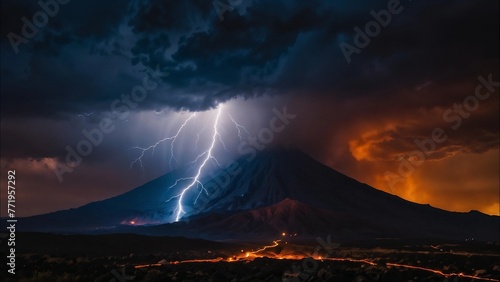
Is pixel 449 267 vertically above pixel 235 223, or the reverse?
pixel 235 223

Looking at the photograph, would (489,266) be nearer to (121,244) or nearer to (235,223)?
(121,244)

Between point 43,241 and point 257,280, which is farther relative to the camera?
point 43,241

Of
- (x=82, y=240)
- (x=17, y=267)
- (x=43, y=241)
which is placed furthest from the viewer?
(x=82, y=240)

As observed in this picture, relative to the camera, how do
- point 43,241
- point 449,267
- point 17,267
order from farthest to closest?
point 43,241, point 449,267, point 17,267

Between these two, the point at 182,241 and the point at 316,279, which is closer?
the point at 316,279

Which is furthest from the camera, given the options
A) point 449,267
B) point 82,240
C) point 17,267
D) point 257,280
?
point 82,240

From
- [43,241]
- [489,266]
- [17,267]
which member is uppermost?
[43,241]

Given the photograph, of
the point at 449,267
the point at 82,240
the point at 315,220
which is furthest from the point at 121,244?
the point at 315,220

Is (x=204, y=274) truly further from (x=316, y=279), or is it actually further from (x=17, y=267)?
(x=17, y=267)

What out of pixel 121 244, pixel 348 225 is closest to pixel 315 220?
pixel 348 225
